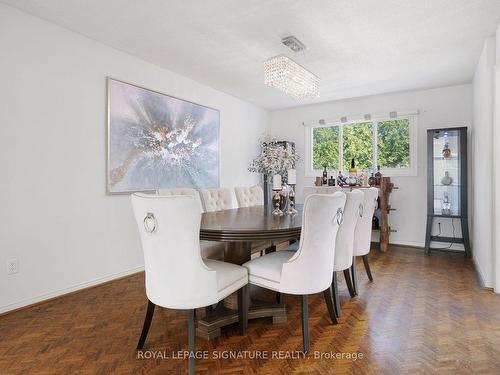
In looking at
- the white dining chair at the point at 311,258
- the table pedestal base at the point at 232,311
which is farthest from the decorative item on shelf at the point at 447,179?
the table pedestal base at the point at 232,311

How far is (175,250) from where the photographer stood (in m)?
1.63

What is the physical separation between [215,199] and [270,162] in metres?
1.83

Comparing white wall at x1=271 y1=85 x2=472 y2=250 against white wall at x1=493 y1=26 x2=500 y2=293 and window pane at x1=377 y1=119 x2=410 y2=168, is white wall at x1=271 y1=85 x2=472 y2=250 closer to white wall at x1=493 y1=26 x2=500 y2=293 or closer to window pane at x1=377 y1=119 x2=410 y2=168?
window pane at x1=377 y1=119 x2=410 y2=168

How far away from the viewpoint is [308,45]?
319 centimetres

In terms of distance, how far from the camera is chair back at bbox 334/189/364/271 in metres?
2.37

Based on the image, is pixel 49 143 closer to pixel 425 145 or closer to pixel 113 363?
pixel 113 363

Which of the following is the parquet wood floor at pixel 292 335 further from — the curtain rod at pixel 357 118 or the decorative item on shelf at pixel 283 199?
the curtain rod at pixel 357 118

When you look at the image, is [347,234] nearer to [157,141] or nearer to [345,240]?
[345,240]

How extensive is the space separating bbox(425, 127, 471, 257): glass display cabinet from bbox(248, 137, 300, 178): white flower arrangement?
84.4 inches

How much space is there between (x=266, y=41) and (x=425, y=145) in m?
3.28

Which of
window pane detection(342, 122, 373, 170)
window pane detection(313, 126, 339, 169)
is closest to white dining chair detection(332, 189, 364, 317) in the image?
window pane detection(342, 122, 373, 170)

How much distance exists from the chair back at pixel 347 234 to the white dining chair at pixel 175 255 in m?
1.08

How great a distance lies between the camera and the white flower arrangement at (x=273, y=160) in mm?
4793

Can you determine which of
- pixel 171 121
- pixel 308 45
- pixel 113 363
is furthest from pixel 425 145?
pixel 113 363
